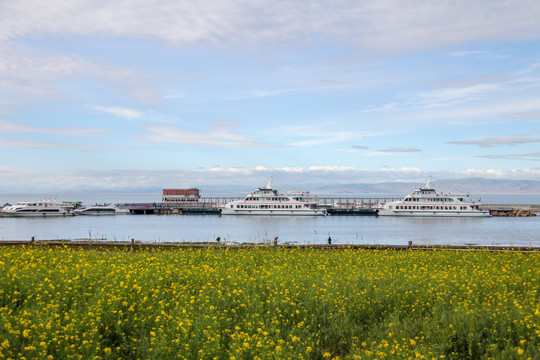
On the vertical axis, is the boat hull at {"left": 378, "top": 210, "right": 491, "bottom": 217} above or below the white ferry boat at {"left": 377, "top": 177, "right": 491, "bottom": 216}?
below

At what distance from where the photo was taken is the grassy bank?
8.04 m

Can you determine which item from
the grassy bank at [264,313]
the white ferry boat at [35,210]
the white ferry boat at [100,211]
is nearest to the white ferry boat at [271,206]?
the white ferry boat at [100,211]

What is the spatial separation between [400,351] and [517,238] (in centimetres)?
5204

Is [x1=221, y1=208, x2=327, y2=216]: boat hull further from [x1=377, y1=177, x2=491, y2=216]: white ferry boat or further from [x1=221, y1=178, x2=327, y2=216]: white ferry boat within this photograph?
[x1=377, y1=177, x2=491, y2=216]: white ferry boat

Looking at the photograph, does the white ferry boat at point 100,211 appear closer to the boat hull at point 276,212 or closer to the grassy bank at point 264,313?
the boat hull at point 276,212

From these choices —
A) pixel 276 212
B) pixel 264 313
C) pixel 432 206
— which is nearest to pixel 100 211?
pixel 276 212

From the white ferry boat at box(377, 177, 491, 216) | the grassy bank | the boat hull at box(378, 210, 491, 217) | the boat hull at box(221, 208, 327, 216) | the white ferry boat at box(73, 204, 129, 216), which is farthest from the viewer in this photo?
the white ferry boat at box(73, 204, 129, 216)

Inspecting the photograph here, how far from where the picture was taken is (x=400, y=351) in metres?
8.03

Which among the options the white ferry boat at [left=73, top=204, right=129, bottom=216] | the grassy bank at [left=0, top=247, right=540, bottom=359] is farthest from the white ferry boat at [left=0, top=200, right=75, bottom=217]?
the grassy bank at [left=0, top=247, right=540, bottom=359]

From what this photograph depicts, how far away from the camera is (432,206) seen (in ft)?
283

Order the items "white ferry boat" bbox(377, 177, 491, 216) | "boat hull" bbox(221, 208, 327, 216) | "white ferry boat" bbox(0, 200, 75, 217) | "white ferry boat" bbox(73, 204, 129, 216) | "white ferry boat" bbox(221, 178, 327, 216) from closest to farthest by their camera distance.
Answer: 1. "white ferry boat" bbox(377, 177, 491, 216)
2. "boat hull" bbox(221, 208, 327, 216)
3. "white ferry boat" bbox(221, 178, 327, 216)
4. "white ferry boat" bbox(0, 200, 75, 217)
5. "white ferry boat" bbox(73, 204, 129, 216)

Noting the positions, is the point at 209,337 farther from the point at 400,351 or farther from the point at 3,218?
the point at 3,218

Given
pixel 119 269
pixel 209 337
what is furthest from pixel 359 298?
pixel 119 269

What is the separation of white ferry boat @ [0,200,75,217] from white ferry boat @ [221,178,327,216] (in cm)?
3701
